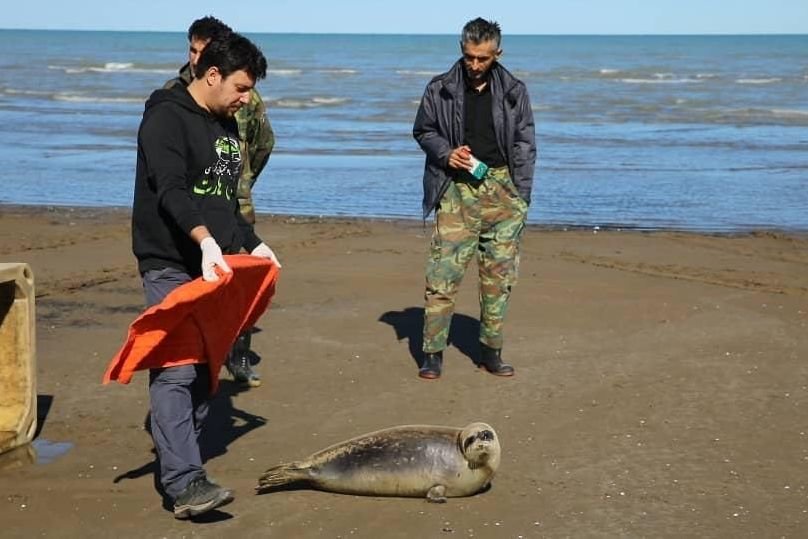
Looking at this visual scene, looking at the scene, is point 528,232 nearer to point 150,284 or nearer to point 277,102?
point 150,284

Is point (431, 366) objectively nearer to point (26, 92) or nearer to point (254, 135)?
point (254, 135)

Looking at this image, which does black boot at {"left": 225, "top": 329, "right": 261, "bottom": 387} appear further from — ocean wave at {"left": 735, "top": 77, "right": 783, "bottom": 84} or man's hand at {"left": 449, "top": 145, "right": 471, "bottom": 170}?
ocean wave at {"left": 735, "top": 77, "right": 783, "bottom": 84}

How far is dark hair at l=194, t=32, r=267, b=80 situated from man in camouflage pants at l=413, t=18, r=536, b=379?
2301 mm

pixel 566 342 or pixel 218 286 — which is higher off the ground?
pixel 218 286

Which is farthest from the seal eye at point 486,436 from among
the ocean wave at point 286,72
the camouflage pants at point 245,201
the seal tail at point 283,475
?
the ocean wave at point 286,72

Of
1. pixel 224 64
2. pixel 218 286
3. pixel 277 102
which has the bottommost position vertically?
pixel 277 102

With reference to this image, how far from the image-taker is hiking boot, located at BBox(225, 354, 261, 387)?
7.40 metres

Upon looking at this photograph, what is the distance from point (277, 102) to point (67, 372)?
92.3 feet

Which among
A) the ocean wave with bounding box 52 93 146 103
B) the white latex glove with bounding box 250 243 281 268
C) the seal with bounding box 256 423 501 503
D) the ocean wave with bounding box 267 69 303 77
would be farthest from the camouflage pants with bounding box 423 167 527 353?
the ocean wave with bounding box 267 69 303 77

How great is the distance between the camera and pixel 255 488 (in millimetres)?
5668

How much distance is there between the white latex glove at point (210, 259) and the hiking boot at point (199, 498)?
0.85m

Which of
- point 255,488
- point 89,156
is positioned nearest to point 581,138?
point 89,156

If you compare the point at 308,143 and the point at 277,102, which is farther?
the point at 277,102

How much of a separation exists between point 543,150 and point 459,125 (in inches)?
583
